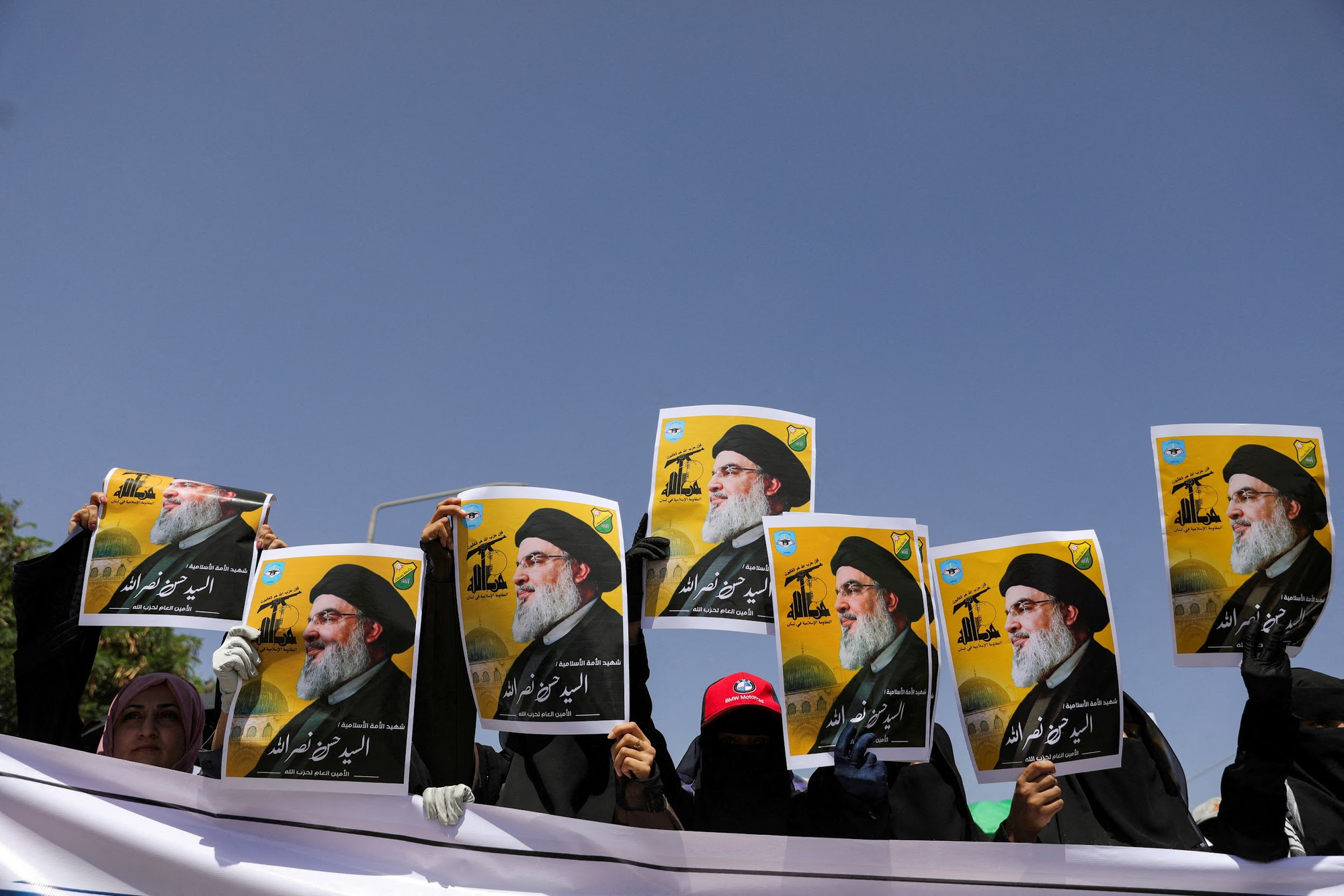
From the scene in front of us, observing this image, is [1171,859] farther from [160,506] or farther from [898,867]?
[160,506]

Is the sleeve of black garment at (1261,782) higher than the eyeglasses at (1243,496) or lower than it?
lower

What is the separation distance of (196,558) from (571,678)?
1306mm

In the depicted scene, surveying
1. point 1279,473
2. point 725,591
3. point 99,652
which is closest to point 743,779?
point 725,591

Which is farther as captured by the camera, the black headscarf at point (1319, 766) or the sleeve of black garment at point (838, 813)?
the black headscarf at point (1319, 766)

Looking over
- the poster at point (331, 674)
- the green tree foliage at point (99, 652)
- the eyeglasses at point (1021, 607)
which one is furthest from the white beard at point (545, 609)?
the green tree foliage at point (99, 652)

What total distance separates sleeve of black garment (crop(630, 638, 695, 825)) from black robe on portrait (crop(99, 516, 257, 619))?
133cm

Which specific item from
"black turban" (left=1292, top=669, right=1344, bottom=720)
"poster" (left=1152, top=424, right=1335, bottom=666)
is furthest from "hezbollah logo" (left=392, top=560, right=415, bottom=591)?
"black turban" (left=1292, top=669, right=1344, bottom=720)

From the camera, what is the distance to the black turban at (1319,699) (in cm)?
395

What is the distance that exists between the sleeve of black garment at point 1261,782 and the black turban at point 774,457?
5.08 feet

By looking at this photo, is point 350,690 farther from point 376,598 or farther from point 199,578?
point 199,578

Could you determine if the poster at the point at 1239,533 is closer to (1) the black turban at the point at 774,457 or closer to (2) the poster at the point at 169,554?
(1) the black turban at the point at 774,457

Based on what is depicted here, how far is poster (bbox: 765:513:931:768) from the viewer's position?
11.1ft

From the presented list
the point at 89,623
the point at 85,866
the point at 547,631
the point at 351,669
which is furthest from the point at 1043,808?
the point at 89,623

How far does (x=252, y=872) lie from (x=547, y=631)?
1.09 metres
